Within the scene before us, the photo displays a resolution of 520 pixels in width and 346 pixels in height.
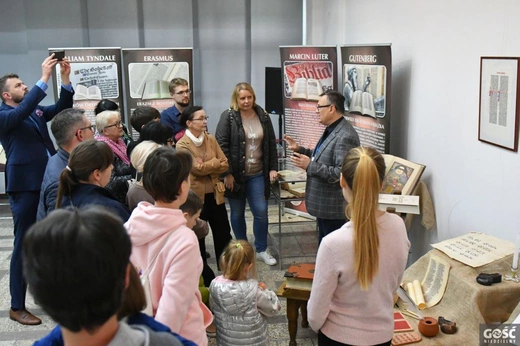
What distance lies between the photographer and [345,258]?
1736 mm

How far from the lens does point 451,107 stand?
132 inches

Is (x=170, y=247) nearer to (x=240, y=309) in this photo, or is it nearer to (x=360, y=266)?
(x=360, y=266)

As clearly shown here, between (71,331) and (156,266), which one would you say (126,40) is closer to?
(156,266)

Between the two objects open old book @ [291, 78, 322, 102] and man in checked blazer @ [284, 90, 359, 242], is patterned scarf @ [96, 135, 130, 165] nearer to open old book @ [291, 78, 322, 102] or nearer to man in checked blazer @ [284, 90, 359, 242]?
man in checked blazer @ [284, 90, 359, 242]

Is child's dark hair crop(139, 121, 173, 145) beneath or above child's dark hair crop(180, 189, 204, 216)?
above

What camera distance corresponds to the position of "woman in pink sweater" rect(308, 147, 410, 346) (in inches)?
68.1

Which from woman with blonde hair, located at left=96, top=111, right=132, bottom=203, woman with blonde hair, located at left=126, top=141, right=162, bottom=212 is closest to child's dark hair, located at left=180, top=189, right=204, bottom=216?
woman with blonde hair, located at left=126, top=141, right=162, bottom=212

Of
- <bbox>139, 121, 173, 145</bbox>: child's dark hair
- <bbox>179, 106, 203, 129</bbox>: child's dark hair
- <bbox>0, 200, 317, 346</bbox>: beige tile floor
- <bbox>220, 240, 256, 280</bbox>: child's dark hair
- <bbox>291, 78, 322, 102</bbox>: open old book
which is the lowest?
<bbox>0, 200, 317, 346</bbox>: beige tile floor

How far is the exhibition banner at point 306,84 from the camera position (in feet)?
17.0

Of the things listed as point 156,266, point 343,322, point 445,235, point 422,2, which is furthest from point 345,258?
point 422,2

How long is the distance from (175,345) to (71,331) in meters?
0.19

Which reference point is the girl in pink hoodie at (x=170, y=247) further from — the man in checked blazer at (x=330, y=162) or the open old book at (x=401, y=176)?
the open old book at (x=401, y=176)

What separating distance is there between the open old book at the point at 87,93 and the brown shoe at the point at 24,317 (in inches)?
120

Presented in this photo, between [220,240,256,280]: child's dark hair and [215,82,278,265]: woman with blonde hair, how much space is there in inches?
64.4
